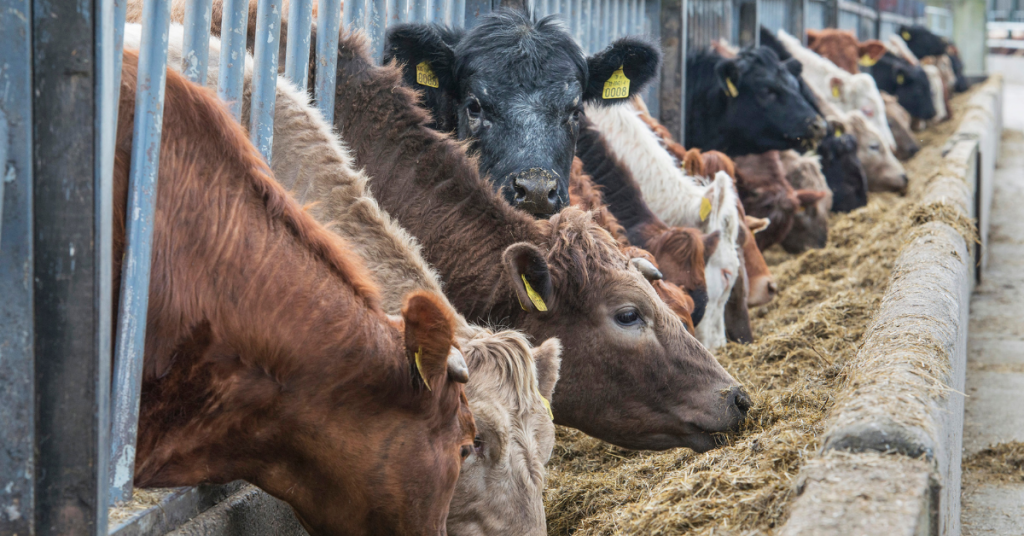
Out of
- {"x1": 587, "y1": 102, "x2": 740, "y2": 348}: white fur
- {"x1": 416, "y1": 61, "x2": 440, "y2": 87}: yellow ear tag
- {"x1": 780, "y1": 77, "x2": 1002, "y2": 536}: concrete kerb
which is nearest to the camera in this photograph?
{"x1": 780, "y1": 77, "x2": 1002, "y2": 536}: concrete kerb

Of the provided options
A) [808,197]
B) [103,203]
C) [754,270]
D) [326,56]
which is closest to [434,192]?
[326,56]

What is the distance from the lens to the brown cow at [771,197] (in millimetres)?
7824

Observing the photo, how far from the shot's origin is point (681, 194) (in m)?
6.22

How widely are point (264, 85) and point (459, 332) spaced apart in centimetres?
104

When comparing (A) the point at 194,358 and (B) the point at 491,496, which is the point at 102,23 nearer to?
(A) the point at 194,358

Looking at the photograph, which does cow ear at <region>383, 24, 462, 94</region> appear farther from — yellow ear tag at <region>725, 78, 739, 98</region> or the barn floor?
yellow ear tag at <region>725, 78, 739, 98</region>

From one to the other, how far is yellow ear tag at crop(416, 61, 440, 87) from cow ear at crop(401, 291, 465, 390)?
8.82 ft

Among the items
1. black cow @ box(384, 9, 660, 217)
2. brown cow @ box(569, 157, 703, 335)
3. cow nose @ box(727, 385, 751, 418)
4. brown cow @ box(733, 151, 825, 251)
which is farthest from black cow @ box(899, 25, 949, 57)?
cow nose @ box(727, 385, 751, 418)

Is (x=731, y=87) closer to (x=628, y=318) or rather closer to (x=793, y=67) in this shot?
(x=793, y=67)

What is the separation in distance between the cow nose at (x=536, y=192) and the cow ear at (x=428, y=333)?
2.06 meters

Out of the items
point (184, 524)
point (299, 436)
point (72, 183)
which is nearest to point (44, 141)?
point (72, 183)

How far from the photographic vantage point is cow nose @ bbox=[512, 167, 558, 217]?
423cm

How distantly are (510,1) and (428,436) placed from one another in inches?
146

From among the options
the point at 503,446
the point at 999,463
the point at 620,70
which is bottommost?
the point at 999,463
